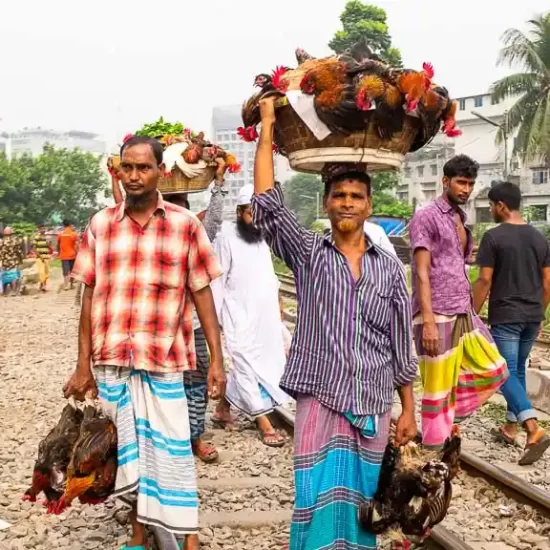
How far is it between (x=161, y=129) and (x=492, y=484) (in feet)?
11.1

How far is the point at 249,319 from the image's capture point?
6566 millimetres

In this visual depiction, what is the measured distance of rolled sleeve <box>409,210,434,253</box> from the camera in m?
5.24

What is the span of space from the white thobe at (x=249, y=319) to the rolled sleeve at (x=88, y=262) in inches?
98.1

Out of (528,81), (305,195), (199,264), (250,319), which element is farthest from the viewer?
(305,195)

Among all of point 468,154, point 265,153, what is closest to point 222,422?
point 265,153

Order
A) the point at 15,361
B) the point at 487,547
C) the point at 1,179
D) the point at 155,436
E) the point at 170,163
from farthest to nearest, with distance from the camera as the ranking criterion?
1. the point at 1,179
2. the point at 15,361
3. the point at 170,163
4. the point at 487,547
5. the point at 155,436

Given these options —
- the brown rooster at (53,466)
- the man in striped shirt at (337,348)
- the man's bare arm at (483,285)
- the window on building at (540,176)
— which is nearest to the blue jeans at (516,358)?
the man's bare arm at (483,285)

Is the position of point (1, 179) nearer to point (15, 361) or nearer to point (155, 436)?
point (15, 361)

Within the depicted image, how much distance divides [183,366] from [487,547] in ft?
6.56

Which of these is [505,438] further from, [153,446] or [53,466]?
[53,466]

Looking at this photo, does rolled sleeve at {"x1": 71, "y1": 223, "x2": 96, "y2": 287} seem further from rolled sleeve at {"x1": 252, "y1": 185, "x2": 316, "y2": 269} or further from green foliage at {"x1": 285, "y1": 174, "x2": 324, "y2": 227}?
green foliage at {"x1": 285, "y1": 174, "x2": 324, "y2": 227}

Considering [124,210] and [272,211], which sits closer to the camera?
[272,211]

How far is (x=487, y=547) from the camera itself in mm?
4410

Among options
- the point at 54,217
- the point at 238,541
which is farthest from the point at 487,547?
the point at 54,217
